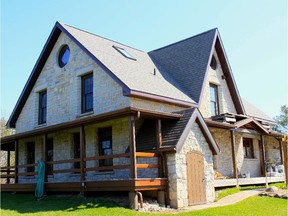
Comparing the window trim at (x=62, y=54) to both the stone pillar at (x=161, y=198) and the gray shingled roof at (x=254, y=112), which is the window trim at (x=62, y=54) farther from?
the gray shingled roof at (x=254, y=112)

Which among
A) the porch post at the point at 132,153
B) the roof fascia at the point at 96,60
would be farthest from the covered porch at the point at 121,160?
the roof fascia at the point at 96,60

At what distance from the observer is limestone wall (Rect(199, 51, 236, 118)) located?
19.4m

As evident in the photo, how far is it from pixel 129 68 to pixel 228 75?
7.05 meters

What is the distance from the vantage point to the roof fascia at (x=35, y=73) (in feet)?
64.5

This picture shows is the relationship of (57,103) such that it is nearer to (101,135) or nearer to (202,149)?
(101,135)

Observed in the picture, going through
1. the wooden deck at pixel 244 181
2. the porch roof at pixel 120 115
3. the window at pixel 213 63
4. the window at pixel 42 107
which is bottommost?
the wooden deck at pixel 244 181

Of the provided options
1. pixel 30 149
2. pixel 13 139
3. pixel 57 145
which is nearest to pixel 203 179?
pixel 57 145

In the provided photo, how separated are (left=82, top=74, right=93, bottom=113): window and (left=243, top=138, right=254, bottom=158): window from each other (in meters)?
9.18

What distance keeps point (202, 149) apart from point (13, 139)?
31.5 ft

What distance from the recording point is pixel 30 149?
20922mm

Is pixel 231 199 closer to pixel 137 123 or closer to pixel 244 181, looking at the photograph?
pixel 244 181

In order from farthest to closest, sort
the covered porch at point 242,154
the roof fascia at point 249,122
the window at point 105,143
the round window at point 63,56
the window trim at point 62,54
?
the window trim at point 62,54 < the round window at point 63,56 < the roof fascia at point 249,122 < the covered porch at point 242,154 < the window at point 105,143

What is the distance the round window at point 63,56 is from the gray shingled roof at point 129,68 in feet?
3.53

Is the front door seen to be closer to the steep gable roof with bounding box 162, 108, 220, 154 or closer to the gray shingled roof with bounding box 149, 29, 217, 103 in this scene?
the steep gable roof with bounding box 162, 108, 220, 154
